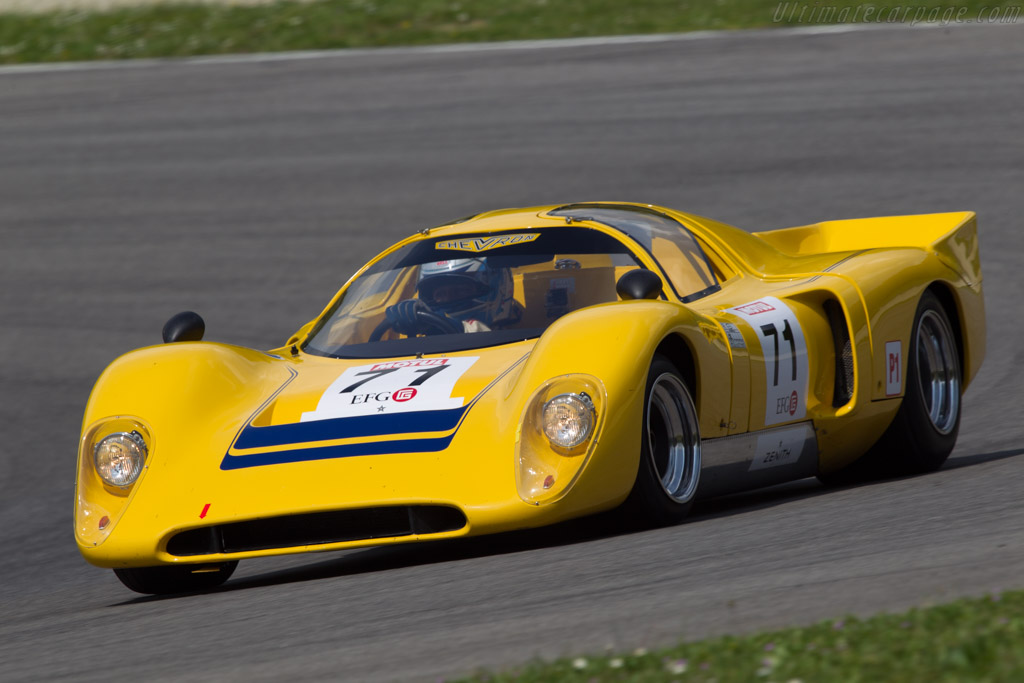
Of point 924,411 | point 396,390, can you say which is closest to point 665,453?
point 396,390

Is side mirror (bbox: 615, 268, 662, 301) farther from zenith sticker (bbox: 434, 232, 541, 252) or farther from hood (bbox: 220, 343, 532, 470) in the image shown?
zenith sticker (bbox: 434, 232, 541, 252)

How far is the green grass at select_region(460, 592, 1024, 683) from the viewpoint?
3197 mm

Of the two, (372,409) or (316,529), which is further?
(372,409)

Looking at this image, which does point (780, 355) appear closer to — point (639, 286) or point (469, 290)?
point (639, 286)

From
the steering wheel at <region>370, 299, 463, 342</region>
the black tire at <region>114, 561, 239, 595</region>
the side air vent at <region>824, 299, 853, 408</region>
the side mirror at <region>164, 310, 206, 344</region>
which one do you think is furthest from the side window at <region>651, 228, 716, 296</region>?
the black tire at <region>114, 561, 239, 595</region>

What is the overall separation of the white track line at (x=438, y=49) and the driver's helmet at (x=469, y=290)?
42.6 feet

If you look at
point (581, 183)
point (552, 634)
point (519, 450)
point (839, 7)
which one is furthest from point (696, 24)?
point (552, 634)

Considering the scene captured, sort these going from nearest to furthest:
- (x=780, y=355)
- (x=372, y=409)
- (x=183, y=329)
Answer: (x=372, y=409)
(x=780, y=355)
(x=183, y=329)

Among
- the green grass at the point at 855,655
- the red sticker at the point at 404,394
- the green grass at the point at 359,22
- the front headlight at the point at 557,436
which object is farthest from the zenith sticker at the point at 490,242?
the green grass at the point at 359,22

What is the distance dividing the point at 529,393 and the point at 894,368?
6.57 ft

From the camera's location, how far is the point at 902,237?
796 centimetres

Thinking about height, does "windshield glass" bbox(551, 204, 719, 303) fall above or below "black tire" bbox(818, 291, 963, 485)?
above

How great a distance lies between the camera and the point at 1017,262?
11.9m

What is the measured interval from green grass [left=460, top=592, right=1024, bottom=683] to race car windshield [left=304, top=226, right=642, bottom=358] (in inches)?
110
